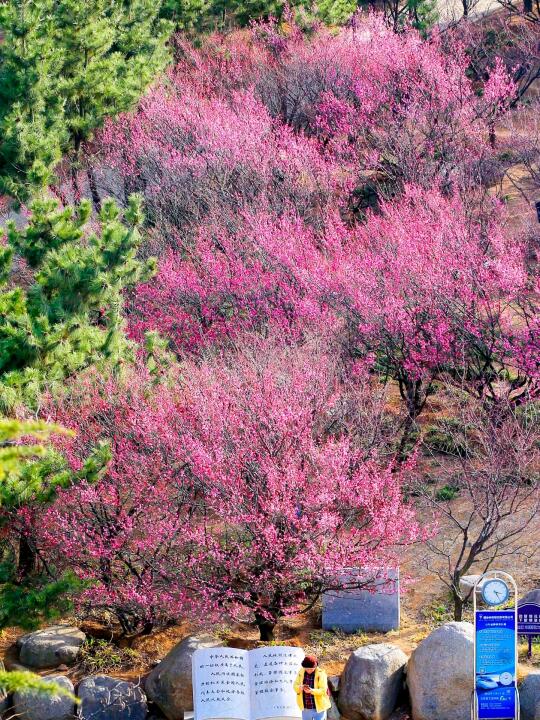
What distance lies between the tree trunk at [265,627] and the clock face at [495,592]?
3.02 metres

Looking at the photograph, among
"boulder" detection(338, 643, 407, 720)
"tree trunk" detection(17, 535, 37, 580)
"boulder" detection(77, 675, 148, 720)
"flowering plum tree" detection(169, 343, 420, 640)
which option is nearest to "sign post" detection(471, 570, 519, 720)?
"boulder" detection(338, 643, 407, 720)

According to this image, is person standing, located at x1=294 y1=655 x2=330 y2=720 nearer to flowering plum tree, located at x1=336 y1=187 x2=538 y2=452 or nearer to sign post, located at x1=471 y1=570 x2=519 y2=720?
sign post, located at x1=471 y1=570 x2=519 y2=720

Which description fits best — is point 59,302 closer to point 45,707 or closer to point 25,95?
point 45,707

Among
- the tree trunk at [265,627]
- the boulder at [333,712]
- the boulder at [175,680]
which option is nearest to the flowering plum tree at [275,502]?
the tree trunk at [265,627]

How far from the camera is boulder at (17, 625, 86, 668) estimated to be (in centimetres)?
1316

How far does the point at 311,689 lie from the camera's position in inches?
417

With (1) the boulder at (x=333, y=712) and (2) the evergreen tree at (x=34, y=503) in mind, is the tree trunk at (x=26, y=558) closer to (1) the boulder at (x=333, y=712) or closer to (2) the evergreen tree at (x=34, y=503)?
(2) the evergreen tree at (x=34, y=503)

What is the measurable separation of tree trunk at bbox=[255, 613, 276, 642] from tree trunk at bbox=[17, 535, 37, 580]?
2835 millimetres

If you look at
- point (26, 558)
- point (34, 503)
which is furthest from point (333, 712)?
point (26, 558)

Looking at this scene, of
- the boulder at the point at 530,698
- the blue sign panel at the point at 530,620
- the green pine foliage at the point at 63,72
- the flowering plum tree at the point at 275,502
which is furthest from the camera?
the green pine foliage at the point at 63,72

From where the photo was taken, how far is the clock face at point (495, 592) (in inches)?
428

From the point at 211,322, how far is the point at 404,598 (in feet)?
23.3

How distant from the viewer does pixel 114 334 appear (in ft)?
47.0

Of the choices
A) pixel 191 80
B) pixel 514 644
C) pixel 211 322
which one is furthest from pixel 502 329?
pixel 191 80
